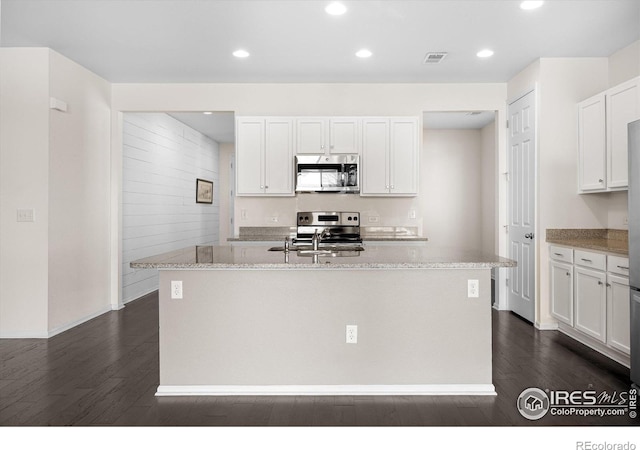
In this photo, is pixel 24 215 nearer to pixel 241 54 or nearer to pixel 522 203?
pixel 241 54

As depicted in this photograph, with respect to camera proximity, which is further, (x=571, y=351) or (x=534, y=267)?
(x=534, y=267)

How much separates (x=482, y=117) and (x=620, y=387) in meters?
4.88

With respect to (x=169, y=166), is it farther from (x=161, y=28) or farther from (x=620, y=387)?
(x=620, y=387)

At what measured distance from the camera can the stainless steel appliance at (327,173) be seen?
5.08 metres

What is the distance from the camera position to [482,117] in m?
6.82

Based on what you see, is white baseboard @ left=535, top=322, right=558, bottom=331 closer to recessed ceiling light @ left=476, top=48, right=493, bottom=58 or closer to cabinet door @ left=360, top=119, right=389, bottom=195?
cabinet door @ left=360, top=119, right=389, bottom=195

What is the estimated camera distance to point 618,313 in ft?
10.6

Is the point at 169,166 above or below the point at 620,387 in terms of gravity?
above

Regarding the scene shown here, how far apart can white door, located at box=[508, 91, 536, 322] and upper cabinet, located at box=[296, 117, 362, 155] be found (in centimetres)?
180

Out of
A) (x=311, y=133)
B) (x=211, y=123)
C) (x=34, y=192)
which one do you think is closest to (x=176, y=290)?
(x=34, y=192)

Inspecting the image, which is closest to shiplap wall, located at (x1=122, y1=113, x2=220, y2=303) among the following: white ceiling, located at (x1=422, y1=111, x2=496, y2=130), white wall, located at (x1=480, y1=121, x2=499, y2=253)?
white ceiling, located at (x1=422, y1=111, x2=496, y2=130)

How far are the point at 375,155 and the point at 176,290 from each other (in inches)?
123
